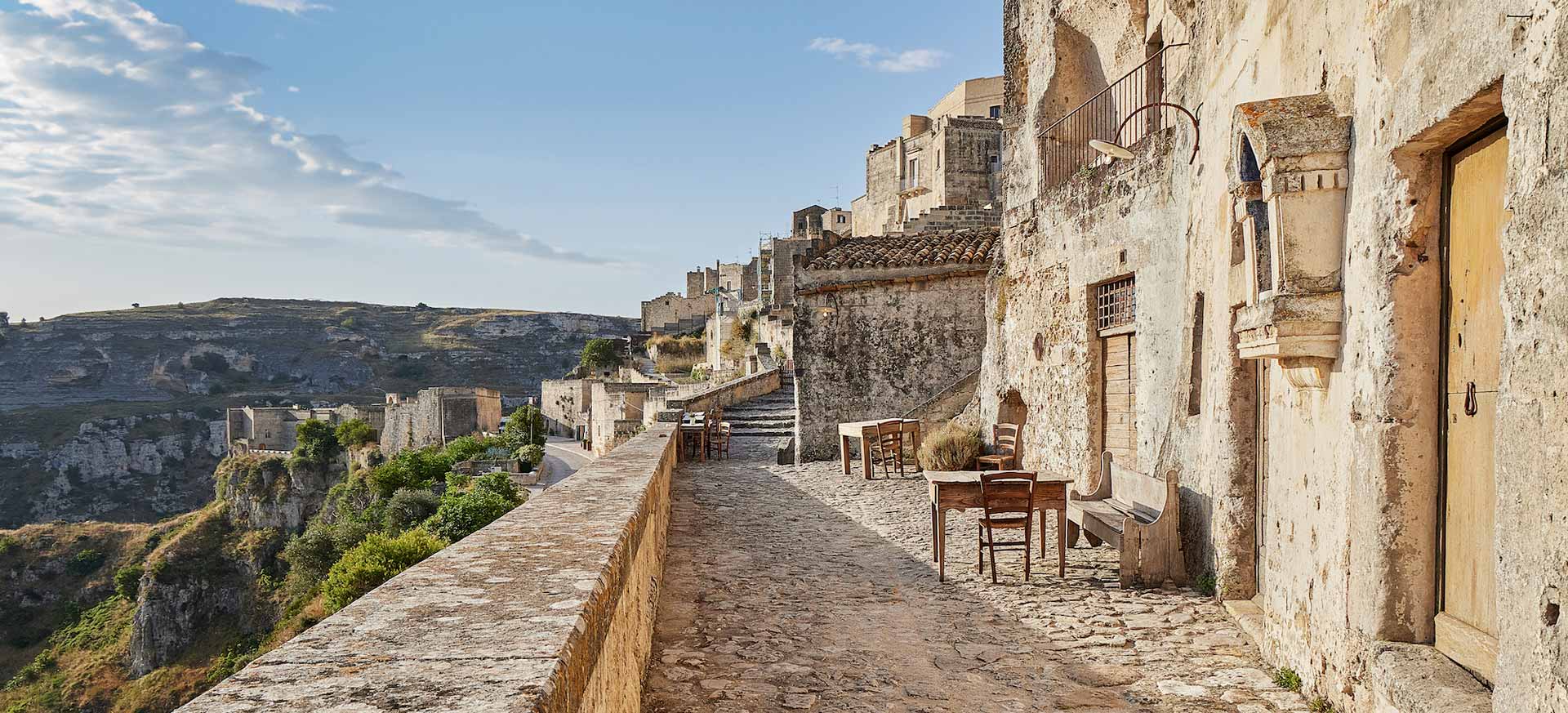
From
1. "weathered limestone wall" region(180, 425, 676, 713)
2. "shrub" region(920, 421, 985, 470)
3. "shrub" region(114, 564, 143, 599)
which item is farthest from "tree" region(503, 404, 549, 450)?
"weathered limestone wall" region(180, 425, 676, 713)

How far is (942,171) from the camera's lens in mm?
43344

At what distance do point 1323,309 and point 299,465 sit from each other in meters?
58.7

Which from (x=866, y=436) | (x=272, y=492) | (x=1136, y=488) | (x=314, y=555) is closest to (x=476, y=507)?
(x=866, y=436)

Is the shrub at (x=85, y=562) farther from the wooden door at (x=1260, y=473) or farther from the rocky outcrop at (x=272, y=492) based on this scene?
the wooden door at (x=1260, y=473)

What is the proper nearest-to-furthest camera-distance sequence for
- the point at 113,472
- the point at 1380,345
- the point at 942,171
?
the point at 1380,345
the point at 942,171
the point at 113,472

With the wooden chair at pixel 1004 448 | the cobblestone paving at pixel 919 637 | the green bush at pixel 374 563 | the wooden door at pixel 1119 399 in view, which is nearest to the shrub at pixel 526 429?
the green bush at pixel 374 563

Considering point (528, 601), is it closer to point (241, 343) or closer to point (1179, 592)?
point (1179, 592)

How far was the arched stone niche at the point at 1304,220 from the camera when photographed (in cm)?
388

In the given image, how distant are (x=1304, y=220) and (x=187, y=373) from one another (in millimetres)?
119054

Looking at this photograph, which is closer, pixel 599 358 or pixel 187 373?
pixel 599 358

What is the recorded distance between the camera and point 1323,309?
12.8 ft

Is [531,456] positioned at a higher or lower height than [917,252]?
lower

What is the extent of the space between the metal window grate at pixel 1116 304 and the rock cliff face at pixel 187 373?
275 feet

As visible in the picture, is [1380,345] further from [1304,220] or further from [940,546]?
[940,546]
